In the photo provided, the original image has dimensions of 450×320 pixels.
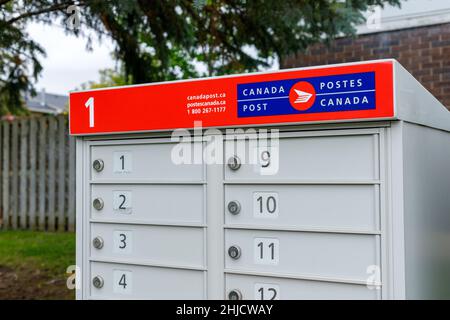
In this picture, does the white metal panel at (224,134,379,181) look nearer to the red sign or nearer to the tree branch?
the red sign

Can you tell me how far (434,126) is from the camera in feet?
9.61

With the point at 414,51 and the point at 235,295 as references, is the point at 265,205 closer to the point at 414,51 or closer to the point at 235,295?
the point at 235,295

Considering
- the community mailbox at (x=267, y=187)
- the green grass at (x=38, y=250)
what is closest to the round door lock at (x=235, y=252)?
the community mailbox at (x=267, y=187)

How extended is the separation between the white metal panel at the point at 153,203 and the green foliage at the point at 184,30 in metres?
1.67

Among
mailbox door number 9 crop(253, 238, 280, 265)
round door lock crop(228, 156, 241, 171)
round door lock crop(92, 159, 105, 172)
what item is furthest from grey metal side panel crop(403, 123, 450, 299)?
round door lock crop(92, 159, 105, 172)

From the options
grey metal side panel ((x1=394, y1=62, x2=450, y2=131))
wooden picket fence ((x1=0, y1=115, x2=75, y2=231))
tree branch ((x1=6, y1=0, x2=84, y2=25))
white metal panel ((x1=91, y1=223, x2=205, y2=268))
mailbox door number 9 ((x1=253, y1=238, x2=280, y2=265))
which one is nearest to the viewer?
grey metal side panel ((x1=394, y1=62, x2=450, y2=131))

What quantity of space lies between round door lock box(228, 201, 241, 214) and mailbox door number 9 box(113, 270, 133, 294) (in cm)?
73

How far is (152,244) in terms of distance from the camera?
9.72 feet

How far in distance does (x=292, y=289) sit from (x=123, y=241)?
100cm

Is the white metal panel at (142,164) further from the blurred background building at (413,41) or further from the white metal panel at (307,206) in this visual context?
the blurred background building at (413,41)

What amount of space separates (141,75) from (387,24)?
310cm

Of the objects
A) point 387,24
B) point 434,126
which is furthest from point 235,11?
point 434,126

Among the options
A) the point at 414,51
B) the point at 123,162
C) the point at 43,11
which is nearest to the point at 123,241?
the point at 123,162

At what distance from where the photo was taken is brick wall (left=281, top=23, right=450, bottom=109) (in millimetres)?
6328
